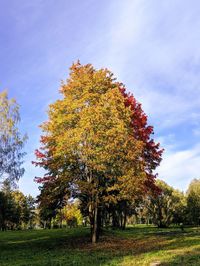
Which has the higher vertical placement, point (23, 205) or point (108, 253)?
point (23, 205)

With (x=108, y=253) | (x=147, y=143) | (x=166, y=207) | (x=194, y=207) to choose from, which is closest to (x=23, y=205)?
(x=166, y=207)

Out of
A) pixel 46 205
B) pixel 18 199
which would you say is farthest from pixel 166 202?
pixel 46 205

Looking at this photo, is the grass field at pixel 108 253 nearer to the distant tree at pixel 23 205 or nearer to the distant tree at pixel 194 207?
the distant tree at pixel 194 207

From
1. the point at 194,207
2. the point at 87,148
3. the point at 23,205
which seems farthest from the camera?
the point at 23,205

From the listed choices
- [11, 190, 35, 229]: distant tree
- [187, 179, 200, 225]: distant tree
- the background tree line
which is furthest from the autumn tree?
[11, 190, 35, 229]: distant tree

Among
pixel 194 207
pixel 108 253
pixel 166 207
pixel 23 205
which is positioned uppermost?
pixel 23 205

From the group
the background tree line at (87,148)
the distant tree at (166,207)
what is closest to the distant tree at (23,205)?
the distant tree at (166,207)

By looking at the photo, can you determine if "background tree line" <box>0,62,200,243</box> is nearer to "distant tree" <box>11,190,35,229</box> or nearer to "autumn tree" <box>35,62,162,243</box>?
"autumn tree" <box>35,62,162,243</box>

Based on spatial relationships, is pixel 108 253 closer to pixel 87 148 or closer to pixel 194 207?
pixel 87 148

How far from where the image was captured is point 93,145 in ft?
92.7

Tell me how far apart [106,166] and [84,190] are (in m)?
2.97

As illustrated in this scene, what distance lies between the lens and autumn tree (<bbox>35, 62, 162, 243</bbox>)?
2789 cm

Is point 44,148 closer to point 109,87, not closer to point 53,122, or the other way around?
point 53,122

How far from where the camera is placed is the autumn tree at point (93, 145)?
27.9 metres
